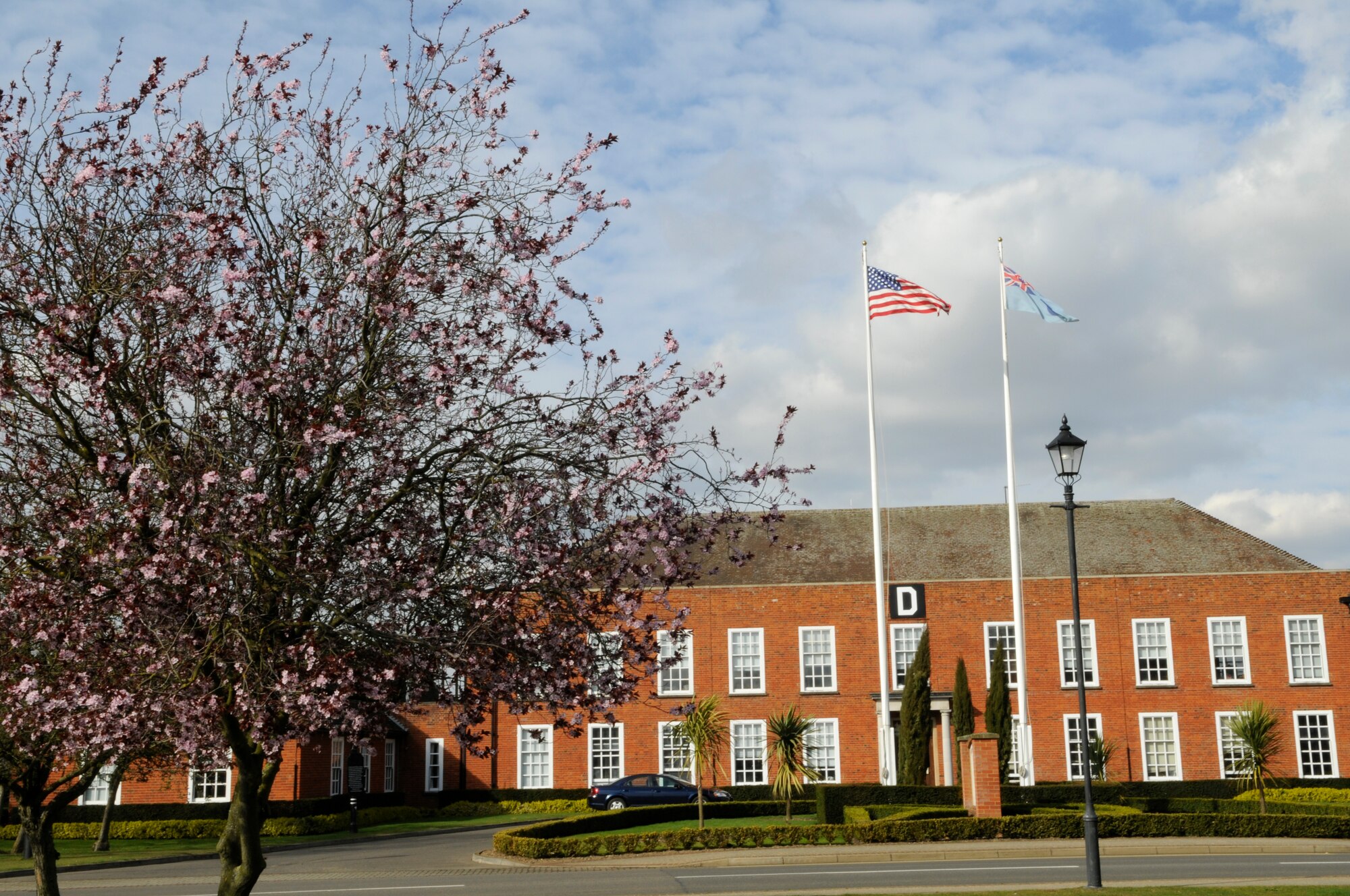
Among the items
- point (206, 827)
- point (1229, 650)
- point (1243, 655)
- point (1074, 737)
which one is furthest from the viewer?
point (1229, 650)

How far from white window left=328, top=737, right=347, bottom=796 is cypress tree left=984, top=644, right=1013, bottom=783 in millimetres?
19929

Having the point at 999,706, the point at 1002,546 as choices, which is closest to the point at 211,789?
the point at 999,706

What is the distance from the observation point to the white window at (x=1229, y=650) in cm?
3891

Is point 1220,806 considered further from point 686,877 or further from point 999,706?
point 686,877

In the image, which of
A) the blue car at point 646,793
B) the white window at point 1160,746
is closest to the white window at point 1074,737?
the white window at point 1160,746

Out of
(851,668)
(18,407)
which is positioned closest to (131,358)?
(18,407)

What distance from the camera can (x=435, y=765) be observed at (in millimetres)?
42094

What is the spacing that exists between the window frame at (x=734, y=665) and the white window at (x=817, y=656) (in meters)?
1.22

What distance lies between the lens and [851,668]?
39.9 meters

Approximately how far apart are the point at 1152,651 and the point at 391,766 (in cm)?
2537

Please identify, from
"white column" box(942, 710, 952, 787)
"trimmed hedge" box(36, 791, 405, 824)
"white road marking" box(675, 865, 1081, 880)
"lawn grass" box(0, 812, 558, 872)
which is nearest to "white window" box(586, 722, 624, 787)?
"lawn grass" box(0, 812, 558, 872)

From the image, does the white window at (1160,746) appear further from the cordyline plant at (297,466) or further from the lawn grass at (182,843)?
the cordyline plant at (297,466)

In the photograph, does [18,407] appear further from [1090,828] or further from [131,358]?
[1090,828]

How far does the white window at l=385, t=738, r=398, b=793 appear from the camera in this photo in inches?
1652
